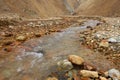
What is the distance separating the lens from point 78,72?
784 centimetres

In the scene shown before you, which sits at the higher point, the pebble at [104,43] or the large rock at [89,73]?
the pebble at [104,43]

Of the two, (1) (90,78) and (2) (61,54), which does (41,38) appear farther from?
(1) (90,78)

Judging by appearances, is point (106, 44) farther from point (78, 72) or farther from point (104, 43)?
point (78, 72)

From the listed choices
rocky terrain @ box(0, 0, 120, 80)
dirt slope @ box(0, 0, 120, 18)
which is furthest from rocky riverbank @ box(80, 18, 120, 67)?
dirt slope @ box(0, 0, 120, 18)

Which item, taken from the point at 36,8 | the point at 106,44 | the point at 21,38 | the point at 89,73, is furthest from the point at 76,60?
the point at 36,8

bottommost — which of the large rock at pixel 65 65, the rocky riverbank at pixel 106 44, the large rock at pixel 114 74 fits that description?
the large rock at pixel 114 74

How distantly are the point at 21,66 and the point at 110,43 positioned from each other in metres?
4.17

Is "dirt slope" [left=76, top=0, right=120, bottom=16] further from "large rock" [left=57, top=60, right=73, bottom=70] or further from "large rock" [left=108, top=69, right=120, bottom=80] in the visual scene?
"large rock" [left=57, top=60, right=73, bottom=70]

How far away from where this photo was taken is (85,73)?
7.59 meters

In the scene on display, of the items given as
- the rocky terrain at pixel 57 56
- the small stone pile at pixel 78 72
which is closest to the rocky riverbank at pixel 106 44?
the rocky terrain at pixel 57 56

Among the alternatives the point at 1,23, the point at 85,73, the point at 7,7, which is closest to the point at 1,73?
the point at 85,73

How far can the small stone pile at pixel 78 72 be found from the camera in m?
7.51

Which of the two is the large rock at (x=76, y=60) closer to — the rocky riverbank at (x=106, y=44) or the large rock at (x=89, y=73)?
A: the large rock at (x=89, y=73)

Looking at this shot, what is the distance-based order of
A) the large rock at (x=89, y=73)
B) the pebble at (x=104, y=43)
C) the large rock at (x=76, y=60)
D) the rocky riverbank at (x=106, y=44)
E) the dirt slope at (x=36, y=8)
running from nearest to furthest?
the large rock at (x=89, y=73) → the large rock at (x=76, y=60) → the rocky riverbank at (x=106, y=44) → the pebble at (x=104, y=43) → the dirt slope at (x=36, y=8)
